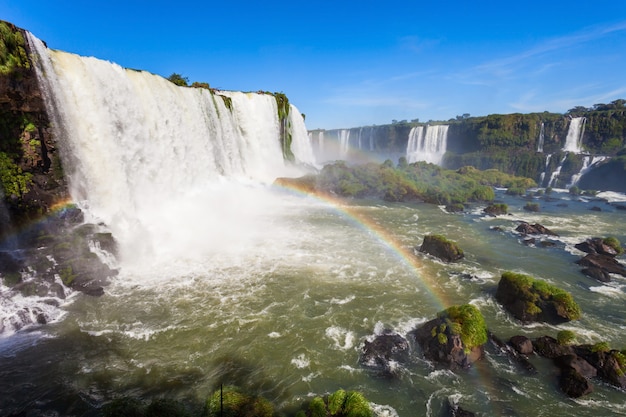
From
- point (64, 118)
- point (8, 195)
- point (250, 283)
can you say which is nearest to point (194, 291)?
point (250, 283)

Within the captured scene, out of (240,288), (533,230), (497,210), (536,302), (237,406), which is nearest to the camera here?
(237,406)

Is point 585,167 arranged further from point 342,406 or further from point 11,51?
point 11,51

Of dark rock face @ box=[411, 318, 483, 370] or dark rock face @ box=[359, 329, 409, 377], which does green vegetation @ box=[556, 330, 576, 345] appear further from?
dark rock face @ box=[359, 329, 409, 377]

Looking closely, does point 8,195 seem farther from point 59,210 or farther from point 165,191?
point 165,191

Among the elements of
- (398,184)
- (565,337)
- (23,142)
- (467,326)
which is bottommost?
(565,337)

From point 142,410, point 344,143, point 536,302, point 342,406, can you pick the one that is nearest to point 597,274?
point 536,302

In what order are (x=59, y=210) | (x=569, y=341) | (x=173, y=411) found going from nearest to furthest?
(x=173, y=411) < (x=569, y=341) < (x=59, y=210)

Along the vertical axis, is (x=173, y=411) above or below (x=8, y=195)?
below

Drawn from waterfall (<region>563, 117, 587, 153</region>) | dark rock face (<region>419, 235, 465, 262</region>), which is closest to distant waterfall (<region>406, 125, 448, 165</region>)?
waterfall (<region>563, 117, 587, 153</region>)
